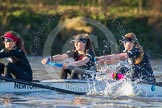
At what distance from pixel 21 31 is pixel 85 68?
1848cm

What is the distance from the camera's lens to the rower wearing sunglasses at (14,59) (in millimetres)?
14938

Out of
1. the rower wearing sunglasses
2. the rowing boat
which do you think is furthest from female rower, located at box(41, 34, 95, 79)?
the rower wearing sunglasses

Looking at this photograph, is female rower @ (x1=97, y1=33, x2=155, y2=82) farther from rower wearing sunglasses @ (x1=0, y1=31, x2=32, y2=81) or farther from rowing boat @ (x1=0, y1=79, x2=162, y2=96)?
rower wearing sunglasses @ (x1=0, y1=31, x2=32, y2=81)

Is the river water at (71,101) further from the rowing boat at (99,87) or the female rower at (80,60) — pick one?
the female rower at (80,60)

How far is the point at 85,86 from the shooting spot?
593 inches

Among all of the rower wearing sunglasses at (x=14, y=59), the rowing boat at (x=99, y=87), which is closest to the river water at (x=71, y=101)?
the rowing boat at (x=99, y=87)

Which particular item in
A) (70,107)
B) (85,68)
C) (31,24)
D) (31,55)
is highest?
(31,24)

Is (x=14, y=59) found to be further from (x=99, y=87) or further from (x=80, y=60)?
(x=99, y=87)

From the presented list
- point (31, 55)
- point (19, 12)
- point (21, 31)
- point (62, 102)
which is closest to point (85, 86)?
point (62, 102)

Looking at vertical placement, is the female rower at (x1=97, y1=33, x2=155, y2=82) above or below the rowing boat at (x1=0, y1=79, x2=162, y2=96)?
above

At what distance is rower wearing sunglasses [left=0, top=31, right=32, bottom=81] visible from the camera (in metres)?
14.9

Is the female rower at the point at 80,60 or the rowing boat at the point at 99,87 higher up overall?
the female rower at the point at 80,60

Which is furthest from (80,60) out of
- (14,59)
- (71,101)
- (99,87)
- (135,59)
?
(71,101)

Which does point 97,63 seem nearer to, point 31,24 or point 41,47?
point 41,47
